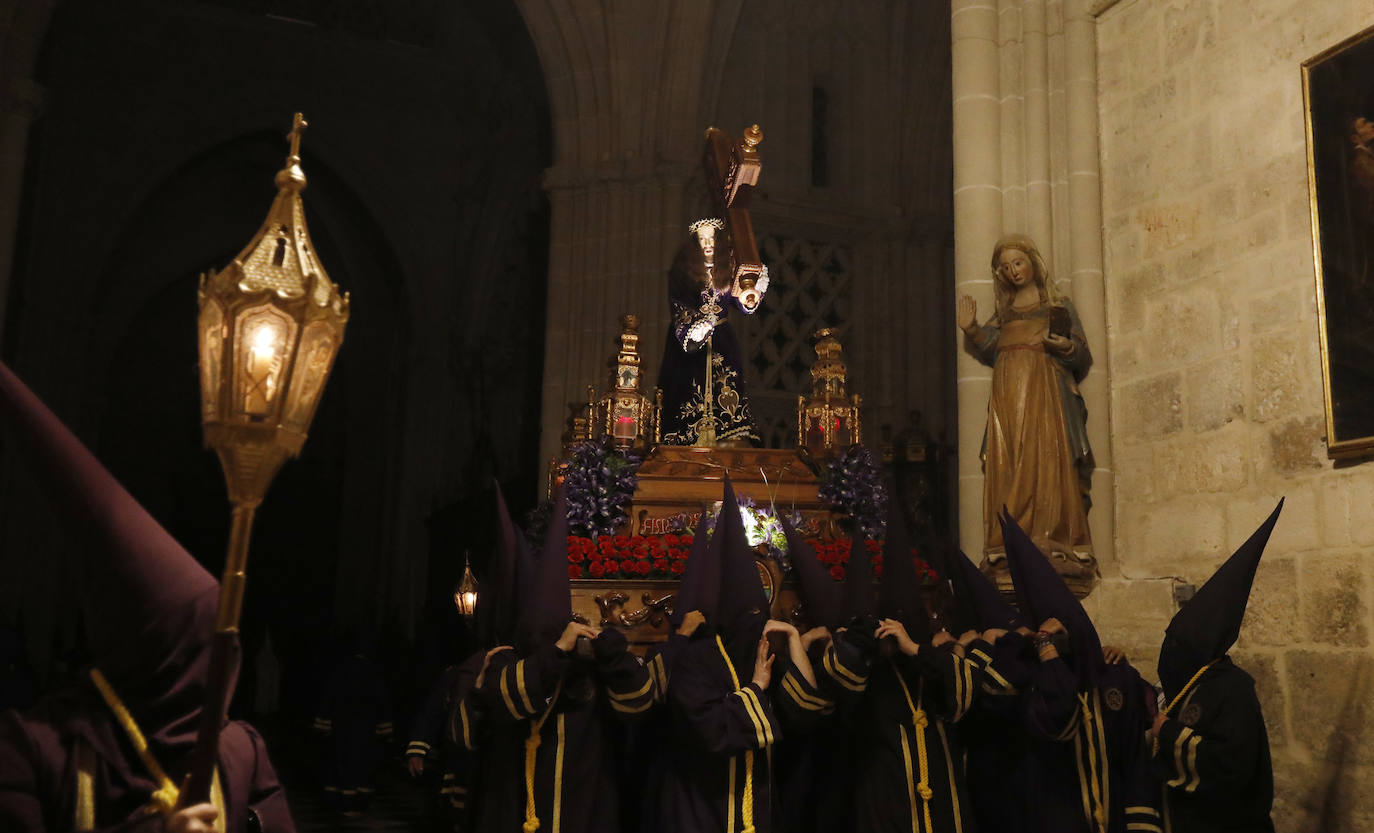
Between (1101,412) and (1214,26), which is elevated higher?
(1214,26)

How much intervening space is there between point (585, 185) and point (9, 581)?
953cm

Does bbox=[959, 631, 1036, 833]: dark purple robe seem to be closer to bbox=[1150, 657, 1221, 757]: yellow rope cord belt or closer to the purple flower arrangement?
bbox=[1150, 657, 1221, 757]: yellow rope cord belt

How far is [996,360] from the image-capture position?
23.3 ft

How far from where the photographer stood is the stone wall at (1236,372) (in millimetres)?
5922

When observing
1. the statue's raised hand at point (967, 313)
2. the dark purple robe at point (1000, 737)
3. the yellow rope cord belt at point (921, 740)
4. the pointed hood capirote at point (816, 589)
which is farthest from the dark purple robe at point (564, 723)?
the statue's raised hand at point (967, 313)

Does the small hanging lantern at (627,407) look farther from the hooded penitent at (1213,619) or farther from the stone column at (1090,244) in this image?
the hooded penitent at (1213,619)

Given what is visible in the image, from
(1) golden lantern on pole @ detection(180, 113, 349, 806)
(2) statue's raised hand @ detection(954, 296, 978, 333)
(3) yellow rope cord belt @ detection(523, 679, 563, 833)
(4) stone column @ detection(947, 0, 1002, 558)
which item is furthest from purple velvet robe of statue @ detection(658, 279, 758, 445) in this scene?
(1) golden lantern on pole @ detection(180, 113, 349, 806)

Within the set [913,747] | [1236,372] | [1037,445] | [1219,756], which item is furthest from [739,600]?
[1236,372]

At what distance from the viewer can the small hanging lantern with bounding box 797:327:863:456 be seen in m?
7.94

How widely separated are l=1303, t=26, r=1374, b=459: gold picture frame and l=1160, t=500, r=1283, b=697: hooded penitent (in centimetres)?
139

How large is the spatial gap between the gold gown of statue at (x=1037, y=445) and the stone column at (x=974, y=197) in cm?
32

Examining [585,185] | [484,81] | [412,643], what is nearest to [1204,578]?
[585,185]

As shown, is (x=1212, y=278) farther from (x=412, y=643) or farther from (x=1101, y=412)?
(x=412, y=643)

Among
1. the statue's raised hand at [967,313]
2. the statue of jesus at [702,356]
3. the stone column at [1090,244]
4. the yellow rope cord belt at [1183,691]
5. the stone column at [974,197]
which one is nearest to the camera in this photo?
the yellow rope cord belt at [1183,691]
